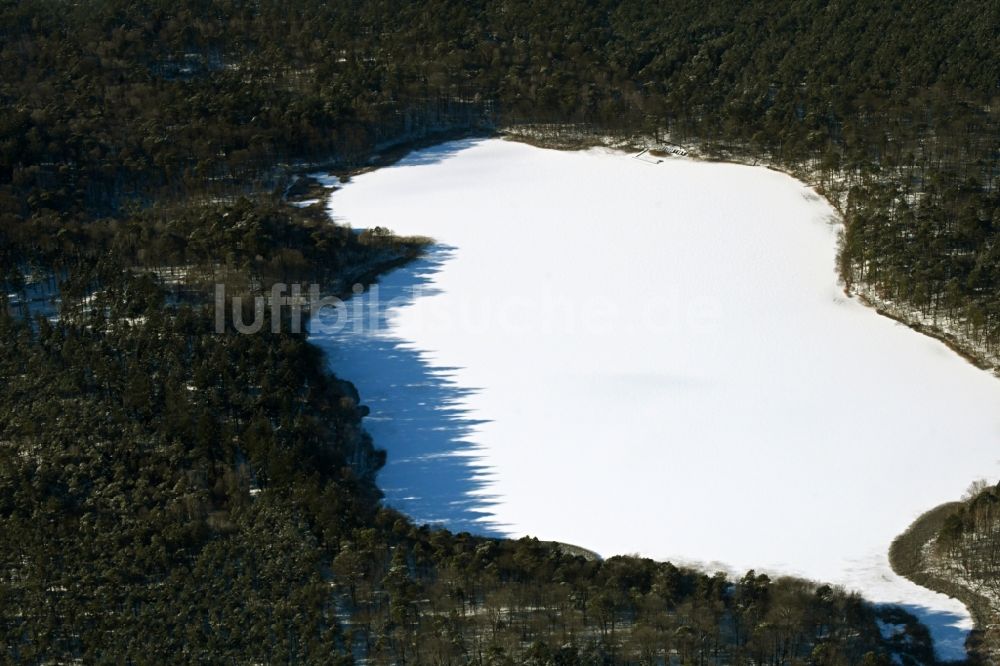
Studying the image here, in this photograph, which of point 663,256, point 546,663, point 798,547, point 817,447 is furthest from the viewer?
point 663,256

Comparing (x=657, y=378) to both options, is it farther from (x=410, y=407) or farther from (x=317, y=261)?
(x=317, y=261)

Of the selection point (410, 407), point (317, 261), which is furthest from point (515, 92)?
point (410, 407)

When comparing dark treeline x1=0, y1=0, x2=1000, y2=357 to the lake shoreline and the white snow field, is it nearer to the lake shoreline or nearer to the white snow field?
the white snow field

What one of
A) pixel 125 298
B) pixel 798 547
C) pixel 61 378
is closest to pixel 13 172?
pixel 125 298

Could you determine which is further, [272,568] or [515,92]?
[515,92]

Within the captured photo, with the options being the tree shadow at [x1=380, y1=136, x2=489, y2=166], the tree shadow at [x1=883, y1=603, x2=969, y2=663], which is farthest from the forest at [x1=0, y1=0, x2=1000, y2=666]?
the tree shadow at [x1=380, y1=136, x2=489, y2=166]

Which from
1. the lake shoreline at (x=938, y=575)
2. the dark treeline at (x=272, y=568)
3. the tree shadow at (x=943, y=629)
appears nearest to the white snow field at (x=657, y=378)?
the tree shadow at (x=943, y=629)

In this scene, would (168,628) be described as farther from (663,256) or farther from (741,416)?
(663,256)
